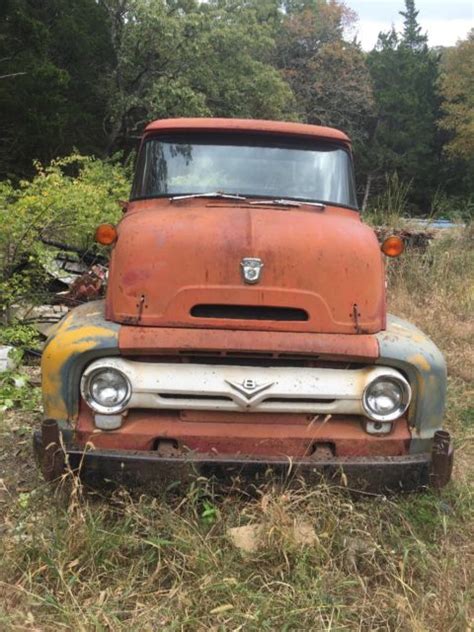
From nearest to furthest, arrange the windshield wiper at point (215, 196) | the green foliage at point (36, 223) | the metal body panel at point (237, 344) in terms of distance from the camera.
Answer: the metal body panel at point (237, 344) < the windshield wiper at point (215, 196) < the green foliage at point (36, 223)

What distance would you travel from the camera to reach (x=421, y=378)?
3.12 metres

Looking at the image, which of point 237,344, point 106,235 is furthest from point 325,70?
point 237,344

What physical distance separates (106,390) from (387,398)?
1.37 m

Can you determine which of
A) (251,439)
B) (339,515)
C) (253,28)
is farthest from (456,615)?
(253,28)

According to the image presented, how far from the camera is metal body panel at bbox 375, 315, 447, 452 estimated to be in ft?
10.2

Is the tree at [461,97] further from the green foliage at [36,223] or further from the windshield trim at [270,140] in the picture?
the windshield trim at [270,140]

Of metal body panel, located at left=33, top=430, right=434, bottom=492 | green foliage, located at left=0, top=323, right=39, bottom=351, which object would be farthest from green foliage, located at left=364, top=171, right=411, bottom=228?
metal body panel, located at left=33, top=430, right=434, bottom=492

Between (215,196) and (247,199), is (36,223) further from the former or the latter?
(247,199)

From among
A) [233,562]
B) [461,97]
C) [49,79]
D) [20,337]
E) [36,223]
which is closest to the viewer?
[233,562]

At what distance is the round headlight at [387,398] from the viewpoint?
3117 mm

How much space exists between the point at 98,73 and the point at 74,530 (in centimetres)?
2706

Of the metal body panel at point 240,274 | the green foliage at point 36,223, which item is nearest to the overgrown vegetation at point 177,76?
the green foliage at point 36,223

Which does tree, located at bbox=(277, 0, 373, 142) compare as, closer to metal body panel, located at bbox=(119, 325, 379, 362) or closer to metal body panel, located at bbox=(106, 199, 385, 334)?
metal body panel, located at bbox=(106, 199, 385, 334)

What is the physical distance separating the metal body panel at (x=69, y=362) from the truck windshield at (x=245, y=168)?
135cm
